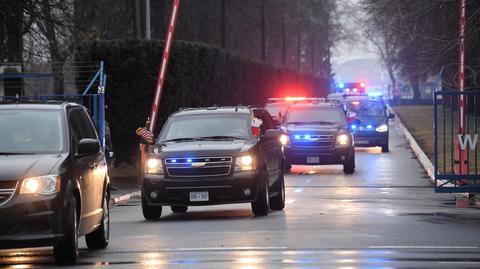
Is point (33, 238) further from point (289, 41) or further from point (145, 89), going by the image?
point (289, 41)

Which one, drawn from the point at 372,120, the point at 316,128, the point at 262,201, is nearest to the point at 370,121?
the point at 372,120

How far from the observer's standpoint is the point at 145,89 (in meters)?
29.7

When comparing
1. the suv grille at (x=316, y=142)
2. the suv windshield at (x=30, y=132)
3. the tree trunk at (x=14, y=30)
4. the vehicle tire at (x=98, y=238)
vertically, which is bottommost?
the vehicle tire at (x=98, y=238)

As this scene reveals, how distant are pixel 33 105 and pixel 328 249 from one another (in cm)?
379

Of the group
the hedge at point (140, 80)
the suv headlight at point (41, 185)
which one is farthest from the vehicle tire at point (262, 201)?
the hedge at point (140, 80)

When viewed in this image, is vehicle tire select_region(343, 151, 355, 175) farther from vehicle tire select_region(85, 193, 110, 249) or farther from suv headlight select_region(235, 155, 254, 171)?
vehicle tire select_region(85, 193, 110, 249)

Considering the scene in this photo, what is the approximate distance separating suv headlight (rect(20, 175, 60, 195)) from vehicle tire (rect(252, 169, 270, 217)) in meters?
6.63

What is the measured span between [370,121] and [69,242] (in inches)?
1232

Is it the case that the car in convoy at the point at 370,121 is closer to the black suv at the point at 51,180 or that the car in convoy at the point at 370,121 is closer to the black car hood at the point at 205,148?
the black car hood at the point at 205,148

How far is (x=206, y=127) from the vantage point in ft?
61.7

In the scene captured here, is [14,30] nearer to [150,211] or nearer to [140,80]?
[140,80]

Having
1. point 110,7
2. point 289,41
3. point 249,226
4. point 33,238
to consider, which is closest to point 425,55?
point 249,226

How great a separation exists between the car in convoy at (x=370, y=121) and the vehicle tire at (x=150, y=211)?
23.9 meters

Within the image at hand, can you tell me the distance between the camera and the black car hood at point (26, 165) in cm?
1110
